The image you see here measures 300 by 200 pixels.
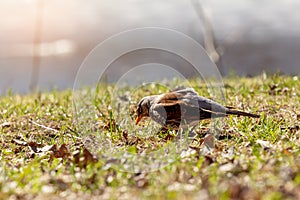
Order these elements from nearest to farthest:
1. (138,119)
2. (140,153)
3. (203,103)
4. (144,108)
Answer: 1. (140,153)
2. (203,103)
3. (144,108)
4. (138,119)

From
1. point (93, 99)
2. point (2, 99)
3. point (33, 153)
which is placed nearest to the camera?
Answer: point (33, 153)

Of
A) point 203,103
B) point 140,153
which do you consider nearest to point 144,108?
point 203,103

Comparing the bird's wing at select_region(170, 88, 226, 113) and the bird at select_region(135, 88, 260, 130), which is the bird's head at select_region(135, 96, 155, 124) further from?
the bird's wing at select_region(170, 88, 226, 113)

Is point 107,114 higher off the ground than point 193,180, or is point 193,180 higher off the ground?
point 107,114

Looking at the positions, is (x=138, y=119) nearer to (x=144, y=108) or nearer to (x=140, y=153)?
(x=144, y=108)

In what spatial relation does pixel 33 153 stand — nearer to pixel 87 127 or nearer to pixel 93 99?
pixel 87 127

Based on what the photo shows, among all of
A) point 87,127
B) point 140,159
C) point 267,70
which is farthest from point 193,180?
point 267,70

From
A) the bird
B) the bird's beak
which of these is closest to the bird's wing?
the bird
